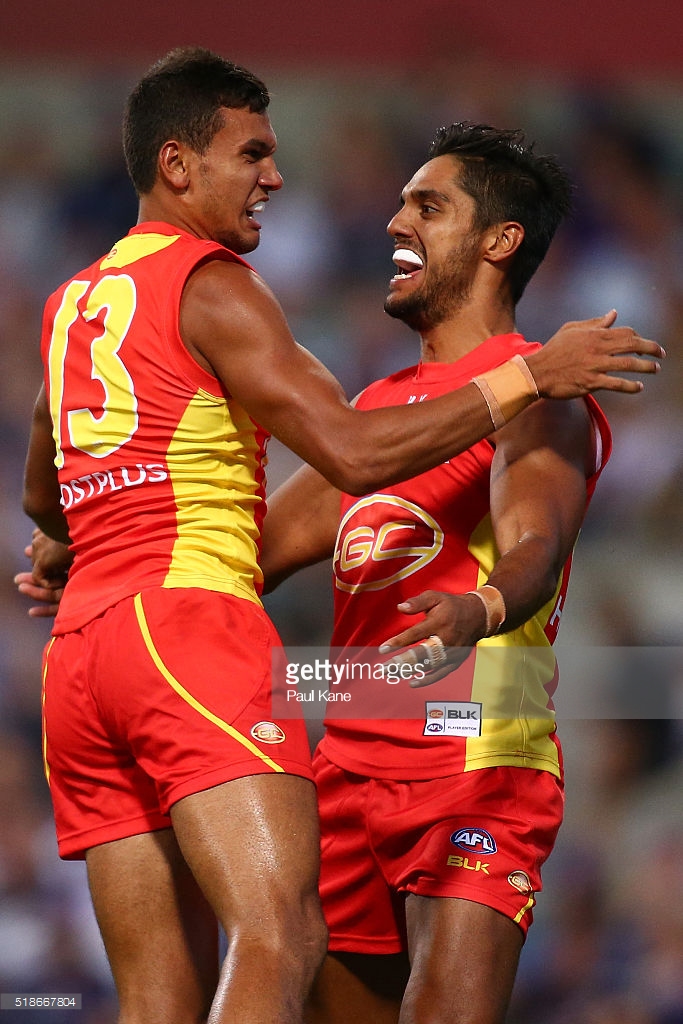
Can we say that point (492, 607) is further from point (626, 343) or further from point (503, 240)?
point (503, 240)

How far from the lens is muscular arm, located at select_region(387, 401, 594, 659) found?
2.04 m

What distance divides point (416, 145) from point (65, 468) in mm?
2845

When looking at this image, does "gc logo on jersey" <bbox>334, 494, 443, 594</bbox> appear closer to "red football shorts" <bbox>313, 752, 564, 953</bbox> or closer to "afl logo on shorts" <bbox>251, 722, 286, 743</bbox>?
"red football shorts" <bbox>313, 752, 564, 953</bbox>

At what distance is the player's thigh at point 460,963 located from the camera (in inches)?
91.4

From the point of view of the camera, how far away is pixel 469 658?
2650 millimetres

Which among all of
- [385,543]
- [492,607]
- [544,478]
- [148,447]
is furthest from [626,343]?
[148,447]

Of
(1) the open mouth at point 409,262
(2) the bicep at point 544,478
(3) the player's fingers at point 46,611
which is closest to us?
(2) the bicep at point 544,478

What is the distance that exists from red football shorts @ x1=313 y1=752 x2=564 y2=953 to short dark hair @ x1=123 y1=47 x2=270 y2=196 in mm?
1296

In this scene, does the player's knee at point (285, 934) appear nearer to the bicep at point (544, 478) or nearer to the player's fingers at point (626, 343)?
the bicep at point (544, 478)

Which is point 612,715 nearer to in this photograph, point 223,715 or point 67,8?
point 223,715

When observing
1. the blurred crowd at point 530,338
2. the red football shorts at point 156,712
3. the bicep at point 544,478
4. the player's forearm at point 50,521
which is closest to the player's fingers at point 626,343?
the bicep at point 544,478

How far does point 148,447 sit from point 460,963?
1.08 meters

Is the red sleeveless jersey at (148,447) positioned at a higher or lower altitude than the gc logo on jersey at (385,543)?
higher

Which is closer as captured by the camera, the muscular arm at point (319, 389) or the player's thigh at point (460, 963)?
the muscular arm at point (319, 389)
